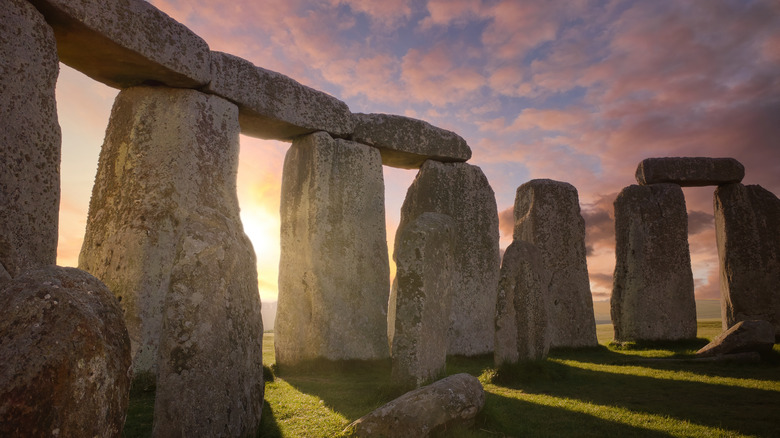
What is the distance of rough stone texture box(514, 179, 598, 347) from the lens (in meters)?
13.1

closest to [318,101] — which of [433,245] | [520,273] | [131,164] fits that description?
[131,164]

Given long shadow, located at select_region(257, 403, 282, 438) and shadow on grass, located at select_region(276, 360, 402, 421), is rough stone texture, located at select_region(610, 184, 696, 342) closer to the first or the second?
shadow on grass, located at select_region(276, 360, 402, 421)

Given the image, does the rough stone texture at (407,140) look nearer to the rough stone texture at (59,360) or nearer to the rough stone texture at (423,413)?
the rough stone texture at (423,413)

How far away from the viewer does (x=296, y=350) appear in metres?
9.40

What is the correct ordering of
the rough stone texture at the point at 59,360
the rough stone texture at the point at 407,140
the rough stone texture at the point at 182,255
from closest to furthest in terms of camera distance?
the rough stone texture at the point at 59,360 → the rough stone texture at the point at 182,255 → the rough stone texture at the point at 407,140

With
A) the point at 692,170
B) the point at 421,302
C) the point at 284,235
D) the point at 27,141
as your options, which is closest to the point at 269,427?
the point at 421,302

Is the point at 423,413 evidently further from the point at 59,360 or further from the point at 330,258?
the point at 330,258

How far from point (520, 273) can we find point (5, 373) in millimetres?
7606

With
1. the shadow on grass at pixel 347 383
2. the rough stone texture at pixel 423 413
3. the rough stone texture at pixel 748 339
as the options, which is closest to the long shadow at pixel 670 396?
the rough stone texture at pixel 748 339

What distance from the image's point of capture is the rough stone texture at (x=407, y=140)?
11.1 metres

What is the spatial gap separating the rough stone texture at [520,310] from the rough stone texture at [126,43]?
5.97 m

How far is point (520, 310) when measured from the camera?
29.0 feet

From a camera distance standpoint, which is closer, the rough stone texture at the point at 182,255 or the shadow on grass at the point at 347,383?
the rough stone texture at the point at 182,255

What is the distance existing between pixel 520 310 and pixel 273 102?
581 cm
